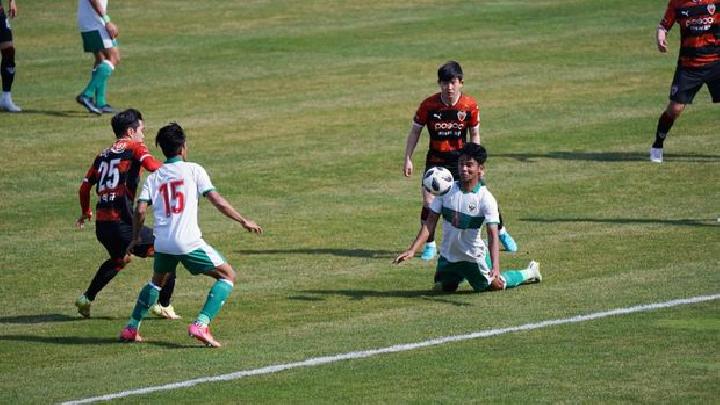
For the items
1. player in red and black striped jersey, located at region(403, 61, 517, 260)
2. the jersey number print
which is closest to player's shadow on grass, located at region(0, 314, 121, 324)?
the jersey number print

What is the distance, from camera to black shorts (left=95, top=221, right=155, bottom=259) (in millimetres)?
14023

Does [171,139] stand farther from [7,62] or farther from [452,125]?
[7,62]

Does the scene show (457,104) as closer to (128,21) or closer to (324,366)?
(324,366)

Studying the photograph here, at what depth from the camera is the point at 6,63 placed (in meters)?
25.3

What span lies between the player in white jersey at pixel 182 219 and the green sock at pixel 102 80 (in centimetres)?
1244

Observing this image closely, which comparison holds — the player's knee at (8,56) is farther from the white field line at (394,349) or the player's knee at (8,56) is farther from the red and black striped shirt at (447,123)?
the white field line at (394,349)

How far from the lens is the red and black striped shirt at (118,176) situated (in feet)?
45.8

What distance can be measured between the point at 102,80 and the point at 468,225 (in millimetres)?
12375

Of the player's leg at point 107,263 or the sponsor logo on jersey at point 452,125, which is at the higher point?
the sponsor logo on jersey at point 452,125

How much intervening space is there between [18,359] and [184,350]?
1.44 m

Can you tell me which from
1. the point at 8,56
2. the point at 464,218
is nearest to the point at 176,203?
the point at 464,218

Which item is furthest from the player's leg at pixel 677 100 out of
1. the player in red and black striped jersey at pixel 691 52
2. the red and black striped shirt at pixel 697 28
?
the red and black striped shirt at pixel 697 28

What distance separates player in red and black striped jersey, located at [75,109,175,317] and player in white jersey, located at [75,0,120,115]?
1113cm

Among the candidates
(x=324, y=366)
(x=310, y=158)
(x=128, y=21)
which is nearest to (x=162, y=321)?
(x=324, y=366)
